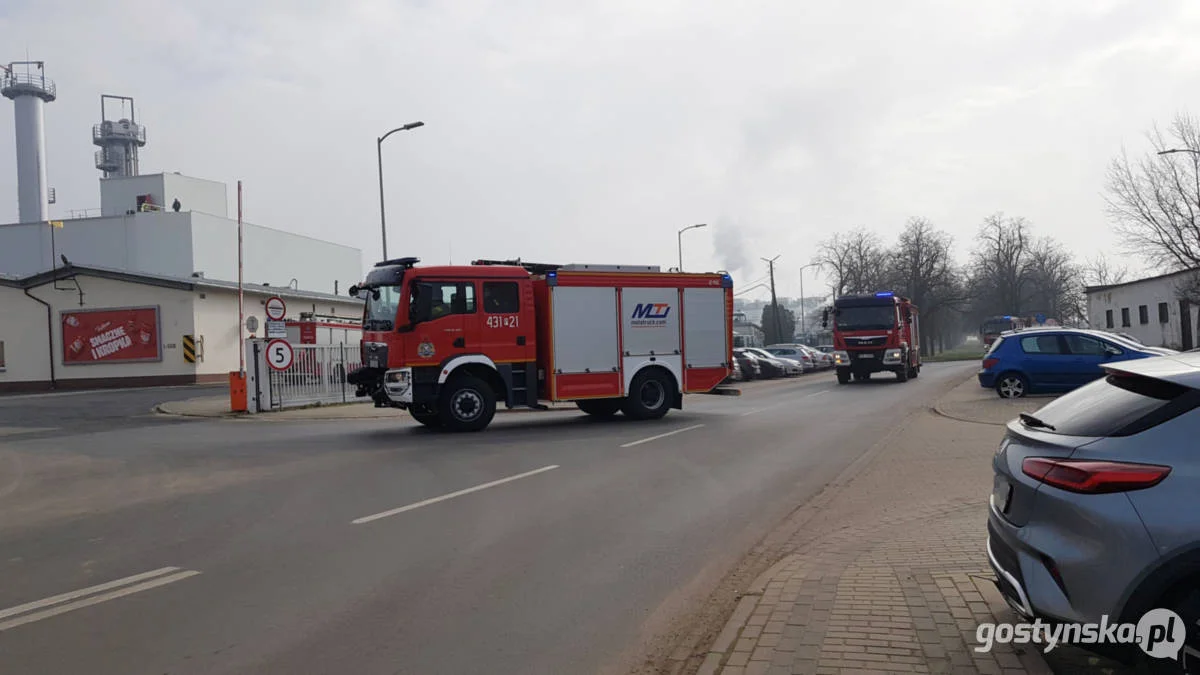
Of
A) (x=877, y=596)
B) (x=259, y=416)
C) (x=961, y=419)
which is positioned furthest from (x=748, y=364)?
(x=877, y=596)

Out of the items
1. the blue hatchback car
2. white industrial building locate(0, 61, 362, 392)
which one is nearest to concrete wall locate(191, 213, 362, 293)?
white industrial building locate(0, 61, 362, 392)

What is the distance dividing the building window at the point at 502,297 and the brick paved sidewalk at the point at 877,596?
27.8 ft

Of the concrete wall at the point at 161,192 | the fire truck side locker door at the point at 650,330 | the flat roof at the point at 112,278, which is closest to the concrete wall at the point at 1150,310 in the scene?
the fire truck side locker door at the point at 650,330

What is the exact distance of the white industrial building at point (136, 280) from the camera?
118 feet

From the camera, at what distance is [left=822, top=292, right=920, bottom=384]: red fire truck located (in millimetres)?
29500

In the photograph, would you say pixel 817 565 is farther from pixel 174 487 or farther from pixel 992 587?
pixel 174 487

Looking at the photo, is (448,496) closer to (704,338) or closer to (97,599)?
(97,599)

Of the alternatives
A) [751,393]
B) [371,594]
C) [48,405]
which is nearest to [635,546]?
[371,594]

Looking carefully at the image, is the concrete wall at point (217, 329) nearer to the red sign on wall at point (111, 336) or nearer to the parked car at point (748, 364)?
the red sign on wall at point (111, 336)

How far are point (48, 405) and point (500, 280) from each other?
1799cm

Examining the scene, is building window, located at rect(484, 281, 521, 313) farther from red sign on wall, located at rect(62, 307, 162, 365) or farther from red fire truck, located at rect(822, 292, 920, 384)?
red sign on wall, located at rect(62, 307, 162, 365)

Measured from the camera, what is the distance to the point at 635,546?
23.6 feet

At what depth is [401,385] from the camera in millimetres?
15445

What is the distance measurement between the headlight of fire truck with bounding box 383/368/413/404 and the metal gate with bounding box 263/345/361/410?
28.2ft
